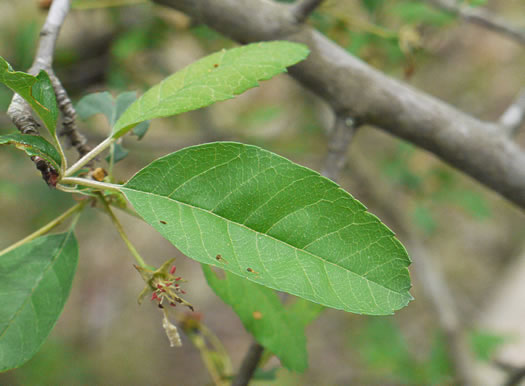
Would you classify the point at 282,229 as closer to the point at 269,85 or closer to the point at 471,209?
the point at 471,209

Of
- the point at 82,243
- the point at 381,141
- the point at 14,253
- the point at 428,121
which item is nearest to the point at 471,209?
the point at 428,121

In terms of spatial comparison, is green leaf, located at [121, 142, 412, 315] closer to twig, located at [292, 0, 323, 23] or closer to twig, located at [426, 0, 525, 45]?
twig, located at [292, 0, 323, 23]

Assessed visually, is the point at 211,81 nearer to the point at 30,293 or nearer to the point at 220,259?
the point at 220,259

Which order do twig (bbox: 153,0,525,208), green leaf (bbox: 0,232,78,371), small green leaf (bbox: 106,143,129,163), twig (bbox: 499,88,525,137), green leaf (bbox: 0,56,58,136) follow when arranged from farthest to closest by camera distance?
twig (bbox: 499,88,525,137) → twig (bbox: 153,0,525,208) → small green leaf (bbox: 106,143,129,163) → green leaf (bbox: 0,232,78,371) → green leaf (bbox: 0,56,58,136)

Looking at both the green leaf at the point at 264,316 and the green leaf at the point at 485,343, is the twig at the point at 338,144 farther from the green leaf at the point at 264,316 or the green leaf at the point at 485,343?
the green leaf at the point at 485,343

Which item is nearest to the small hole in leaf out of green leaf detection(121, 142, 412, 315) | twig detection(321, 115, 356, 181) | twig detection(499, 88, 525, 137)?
green leaf detection(121, 142, 412, 315)

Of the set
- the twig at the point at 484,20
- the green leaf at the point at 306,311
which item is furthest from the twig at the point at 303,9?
the twig at the point at 484,20
